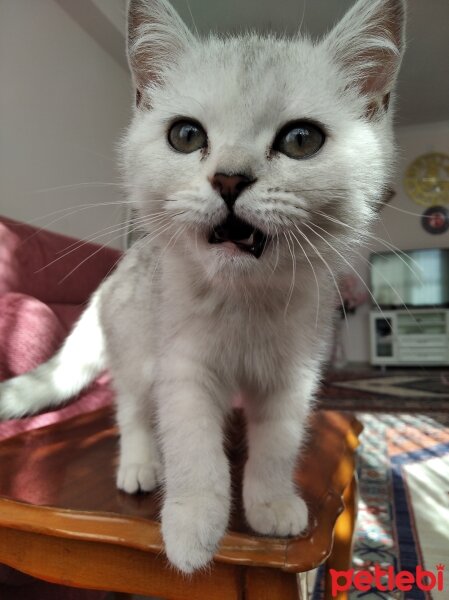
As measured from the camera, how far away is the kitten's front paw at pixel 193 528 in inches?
17.6

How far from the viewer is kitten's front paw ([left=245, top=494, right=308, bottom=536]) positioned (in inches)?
19.3

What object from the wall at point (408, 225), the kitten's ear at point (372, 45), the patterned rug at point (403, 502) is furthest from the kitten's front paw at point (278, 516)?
the wall at point (408, 225)

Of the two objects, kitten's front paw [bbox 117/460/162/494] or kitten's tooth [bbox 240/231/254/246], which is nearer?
kitten's tooth [bbox 240/231/254/246]

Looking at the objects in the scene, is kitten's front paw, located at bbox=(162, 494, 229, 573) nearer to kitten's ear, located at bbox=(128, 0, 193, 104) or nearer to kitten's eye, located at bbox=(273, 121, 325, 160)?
kitten's eye, located at bbox=(273, 121, 325, 160)

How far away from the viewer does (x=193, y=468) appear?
0.50 m

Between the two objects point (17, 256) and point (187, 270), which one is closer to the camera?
point (187, 270)

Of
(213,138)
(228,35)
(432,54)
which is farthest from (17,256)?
(432,54)

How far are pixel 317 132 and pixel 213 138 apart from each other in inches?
4.5

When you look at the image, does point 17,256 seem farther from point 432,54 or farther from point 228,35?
point 432,54

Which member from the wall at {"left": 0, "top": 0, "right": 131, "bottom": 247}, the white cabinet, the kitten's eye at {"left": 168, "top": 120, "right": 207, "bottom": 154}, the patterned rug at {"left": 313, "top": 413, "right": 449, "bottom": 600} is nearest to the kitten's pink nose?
the kitten's eye at {"left": 168, "top": 120, "right": 207, "bottom": 154}

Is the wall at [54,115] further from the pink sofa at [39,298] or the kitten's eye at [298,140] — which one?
the kitten's eye at [298,140]

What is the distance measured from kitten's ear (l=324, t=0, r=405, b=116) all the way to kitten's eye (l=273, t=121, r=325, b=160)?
13cm

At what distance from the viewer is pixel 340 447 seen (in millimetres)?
799

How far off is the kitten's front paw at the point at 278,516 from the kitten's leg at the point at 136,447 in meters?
0.15
